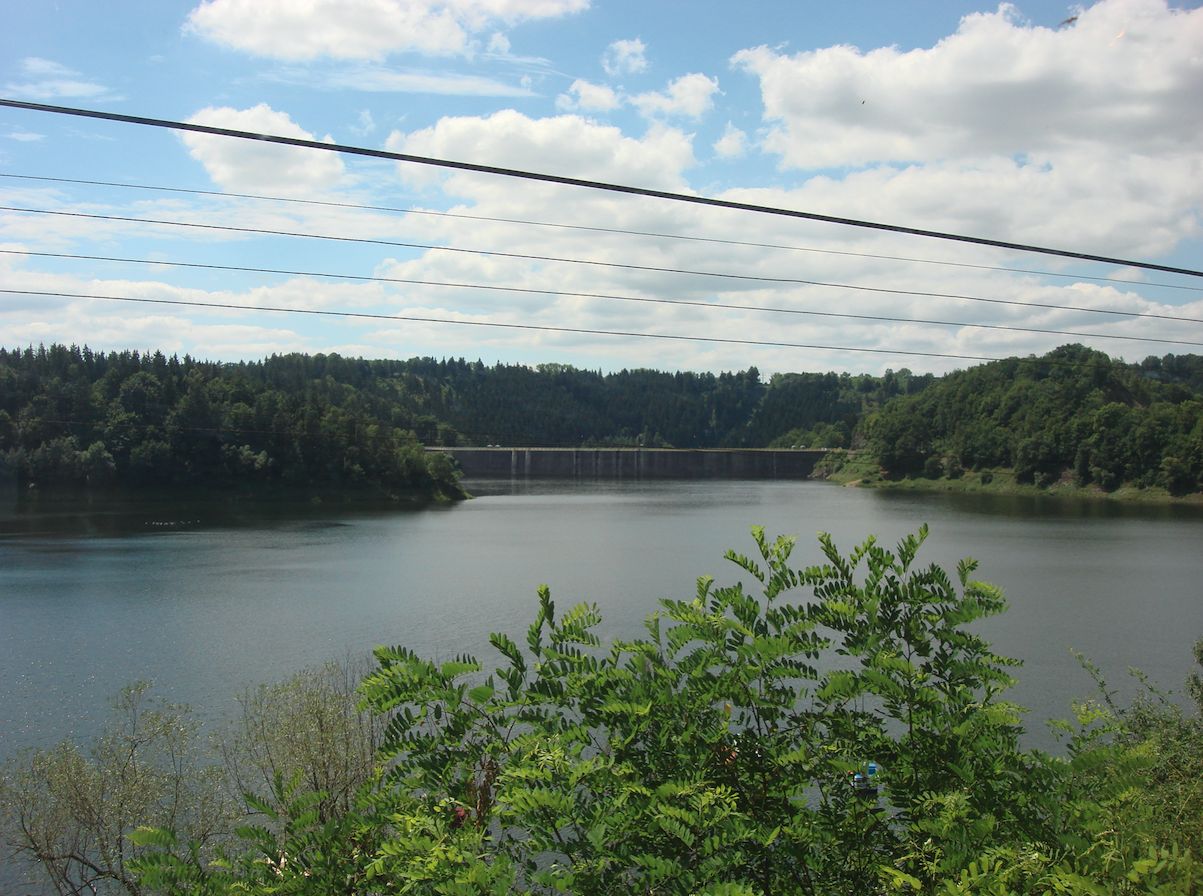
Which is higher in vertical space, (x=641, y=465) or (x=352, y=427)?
(x=352, y=427)

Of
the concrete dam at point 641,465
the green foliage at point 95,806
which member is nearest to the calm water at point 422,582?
the green foliage at point 95,806

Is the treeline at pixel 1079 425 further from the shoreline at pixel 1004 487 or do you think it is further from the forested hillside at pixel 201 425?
the forested hillside at pixel 201 425

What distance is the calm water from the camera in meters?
23.2

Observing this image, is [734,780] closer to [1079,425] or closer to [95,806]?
[95,806]

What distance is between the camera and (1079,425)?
205ft

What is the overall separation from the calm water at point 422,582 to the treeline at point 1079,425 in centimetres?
376

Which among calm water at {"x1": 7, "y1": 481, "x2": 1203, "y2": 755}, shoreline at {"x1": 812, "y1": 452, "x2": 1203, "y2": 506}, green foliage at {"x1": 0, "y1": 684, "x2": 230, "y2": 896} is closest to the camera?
green foliage at {"x1": 0, "y1": 684, "x2": 230, "y2": 896}

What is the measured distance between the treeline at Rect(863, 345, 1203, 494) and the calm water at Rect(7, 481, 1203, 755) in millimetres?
3757

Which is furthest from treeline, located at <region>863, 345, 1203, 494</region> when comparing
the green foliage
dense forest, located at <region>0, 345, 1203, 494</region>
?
the green foliage

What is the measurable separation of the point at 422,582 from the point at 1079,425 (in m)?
53.4

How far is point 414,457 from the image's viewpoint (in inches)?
2798

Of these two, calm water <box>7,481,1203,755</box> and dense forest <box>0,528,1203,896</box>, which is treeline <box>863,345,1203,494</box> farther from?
dense forest <box>0,528,1203,896</box>

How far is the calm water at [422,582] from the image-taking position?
915 inches

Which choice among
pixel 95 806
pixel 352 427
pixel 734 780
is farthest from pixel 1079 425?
pixel 734 780
